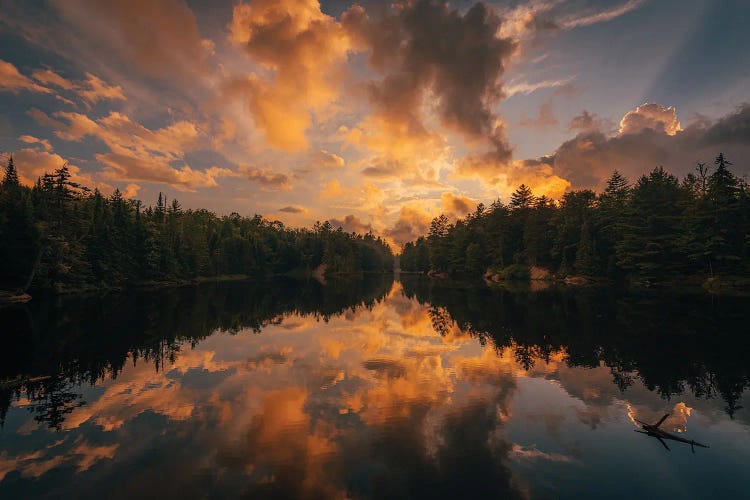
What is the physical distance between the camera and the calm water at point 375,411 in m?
11.0

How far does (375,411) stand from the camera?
16.3 m

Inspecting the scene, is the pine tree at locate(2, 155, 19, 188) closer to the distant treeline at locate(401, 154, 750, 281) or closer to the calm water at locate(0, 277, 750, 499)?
the calm water at locate(0, 277, 750, 499)

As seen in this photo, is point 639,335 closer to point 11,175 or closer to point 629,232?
point 629,232

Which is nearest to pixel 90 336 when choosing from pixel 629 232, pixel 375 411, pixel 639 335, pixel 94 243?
pixel 375 411

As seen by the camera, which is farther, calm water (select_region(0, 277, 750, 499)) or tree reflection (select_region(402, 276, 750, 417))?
tree reflection (select_region(402, 276, 750, 417))

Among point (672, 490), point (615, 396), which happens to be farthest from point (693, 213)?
point (672, 490)

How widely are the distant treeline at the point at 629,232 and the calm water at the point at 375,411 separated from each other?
43744mm

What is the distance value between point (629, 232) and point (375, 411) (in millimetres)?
85401

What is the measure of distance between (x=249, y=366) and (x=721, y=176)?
279 ft

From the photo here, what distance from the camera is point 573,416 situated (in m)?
15.7

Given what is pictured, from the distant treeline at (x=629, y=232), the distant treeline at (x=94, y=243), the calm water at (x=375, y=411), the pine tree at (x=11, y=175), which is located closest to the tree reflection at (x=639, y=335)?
the calm water at (x=375, y=411)

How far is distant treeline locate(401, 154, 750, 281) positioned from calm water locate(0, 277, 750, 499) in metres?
43.7

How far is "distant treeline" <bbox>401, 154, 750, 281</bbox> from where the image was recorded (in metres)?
65.1

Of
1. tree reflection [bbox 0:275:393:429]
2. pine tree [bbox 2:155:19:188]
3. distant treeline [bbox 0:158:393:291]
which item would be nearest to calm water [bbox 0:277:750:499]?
tree reflection [bbox 0:275:393:429]
